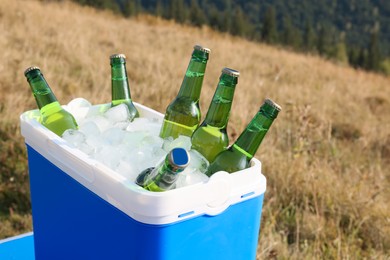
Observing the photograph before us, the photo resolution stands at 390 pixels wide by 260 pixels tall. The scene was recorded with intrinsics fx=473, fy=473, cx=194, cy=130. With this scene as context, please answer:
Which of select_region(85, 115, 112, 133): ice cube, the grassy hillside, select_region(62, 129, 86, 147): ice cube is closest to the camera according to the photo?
select_region(62, 129, 86, 147): ice cube

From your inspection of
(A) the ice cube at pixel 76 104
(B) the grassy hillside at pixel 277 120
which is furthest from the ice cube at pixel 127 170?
(B) the grassy hillside at pixel 277 120

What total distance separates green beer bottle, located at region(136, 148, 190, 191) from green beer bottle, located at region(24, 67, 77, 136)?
0.33 metres

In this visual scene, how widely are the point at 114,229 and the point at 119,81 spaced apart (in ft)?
1.50

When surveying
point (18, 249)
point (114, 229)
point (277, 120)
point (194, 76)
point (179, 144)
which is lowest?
point (277, 120)

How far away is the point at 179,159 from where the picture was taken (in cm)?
80

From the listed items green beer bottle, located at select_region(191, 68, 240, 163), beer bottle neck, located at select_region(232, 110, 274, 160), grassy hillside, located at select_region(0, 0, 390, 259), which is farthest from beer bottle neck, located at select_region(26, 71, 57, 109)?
grassy hillside, located at select_region(0, 0, 390, 259)

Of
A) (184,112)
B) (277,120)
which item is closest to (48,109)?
(184,112)

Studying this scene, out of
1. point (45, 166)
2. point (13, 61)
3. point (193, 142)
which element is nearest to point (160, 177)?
point (193, 142)

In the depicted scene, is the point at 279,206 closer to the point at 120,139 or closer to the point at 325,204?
the point at 325,204

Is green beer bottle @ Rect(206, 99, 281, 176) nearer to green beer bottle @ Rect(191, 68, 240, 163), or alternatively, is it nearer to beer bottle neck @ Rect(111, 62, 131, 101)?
green beer bottle @ Rect(191, 68, 240, 163)

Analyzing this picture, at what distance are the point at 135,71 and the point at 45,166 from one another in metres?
3.16

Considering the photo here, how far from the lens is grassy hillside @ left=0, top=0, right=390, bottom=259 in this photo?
7.12 feet

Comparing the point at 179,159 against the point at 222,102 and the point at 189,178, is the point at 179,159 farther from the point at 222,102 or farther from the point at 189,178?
the point at 222,102

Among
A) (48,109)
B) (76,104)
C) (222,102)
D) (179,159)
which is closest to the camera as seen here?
(179,159)
